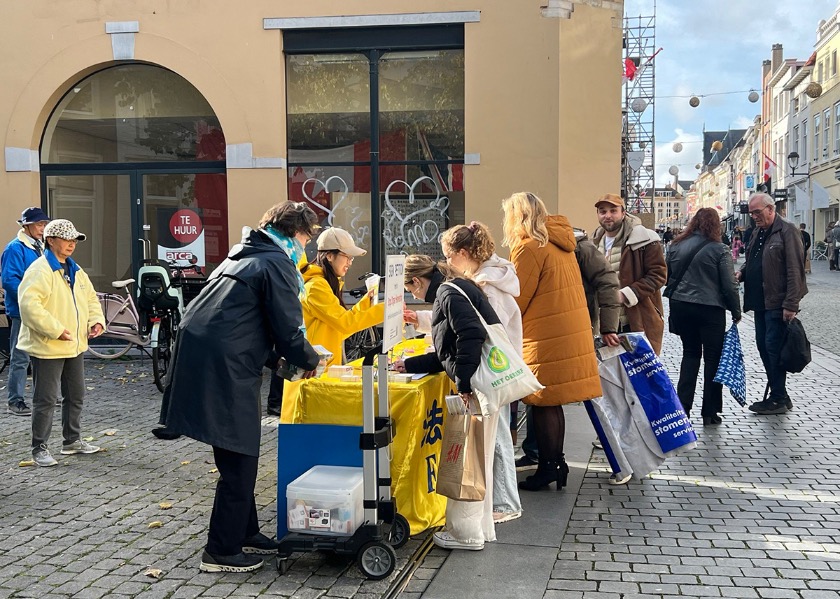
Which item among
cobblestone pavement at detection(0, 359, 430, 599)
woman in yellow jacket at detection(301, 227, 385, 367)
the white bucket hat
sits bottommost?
cobblestone pavement at detection(0, 359, 430, 599)

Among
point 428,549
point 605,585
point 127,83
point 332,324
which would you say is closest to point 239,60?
point 127,83

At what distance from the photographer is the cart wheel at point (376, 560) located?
418 centimetres

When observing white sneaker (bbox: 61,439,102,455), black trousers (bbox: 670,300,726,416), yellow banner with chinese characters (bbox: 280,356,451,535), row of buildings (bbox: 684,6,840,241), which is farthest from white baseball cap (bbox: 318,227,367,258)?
row of buildings (bbox: 684,6,840,241)

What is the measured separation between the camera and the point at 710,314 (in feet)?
24.7

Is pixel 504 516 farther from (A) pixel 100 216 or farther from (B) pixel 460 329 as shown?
(A) pixel 100 216

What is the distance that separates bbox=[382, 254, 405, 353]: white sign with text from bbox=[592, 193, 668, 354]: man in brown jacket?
2890 mm

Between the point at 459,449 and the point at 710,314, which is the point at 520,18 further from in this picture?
the point at 459,449

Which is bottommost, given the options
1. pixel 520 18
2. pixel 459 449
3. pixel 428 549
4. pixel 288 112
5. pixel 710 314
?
pixel 428 549

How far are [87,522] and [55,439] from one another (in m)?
2.31

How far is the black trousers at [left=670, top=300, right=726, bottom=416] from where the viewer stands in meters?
7.52

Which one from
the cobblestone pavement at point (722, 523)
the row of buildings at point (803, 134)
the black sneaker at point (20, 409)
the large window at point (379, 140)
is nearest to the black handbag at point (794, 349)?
the cobblestone pavement at point (722, 523)

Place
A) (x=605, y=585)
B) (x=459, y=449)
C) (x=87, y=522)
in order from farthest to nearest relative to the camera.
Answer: (x=87, y=522)
(x=459, y=449)
(x=605, y=585)

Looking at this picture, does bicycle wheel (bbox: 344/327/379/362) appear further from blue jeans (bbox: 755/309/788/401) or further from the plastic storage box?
the plastic storage box

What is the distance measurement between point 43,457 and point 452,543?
3.43 m
